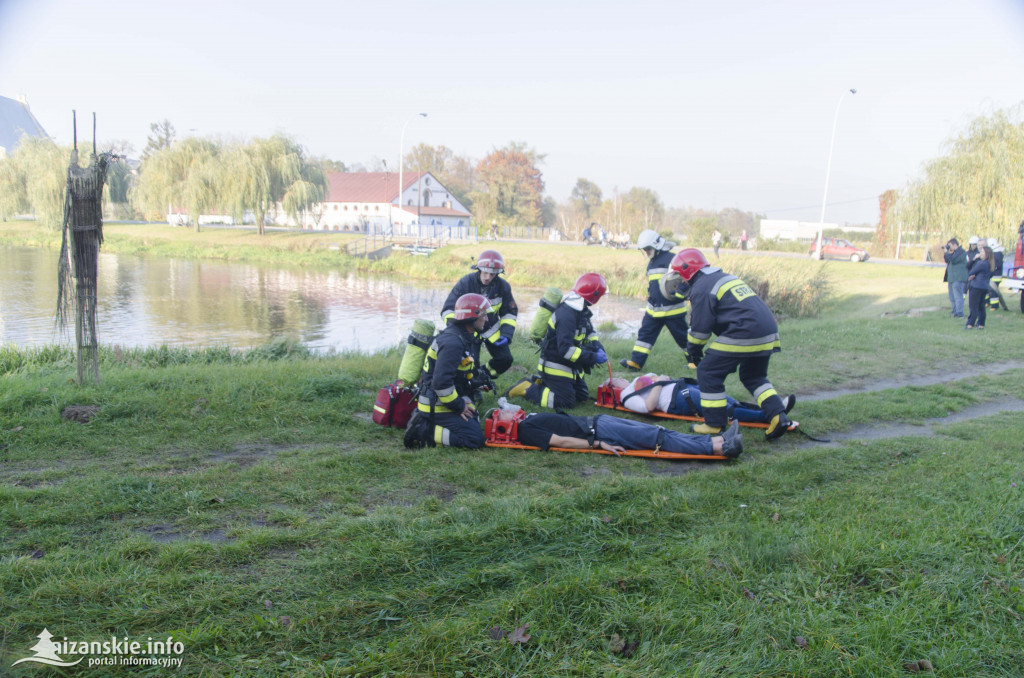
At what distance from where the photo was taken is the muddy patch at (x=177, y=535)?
12.9ft

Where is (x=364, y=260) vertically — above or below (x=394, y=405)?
above

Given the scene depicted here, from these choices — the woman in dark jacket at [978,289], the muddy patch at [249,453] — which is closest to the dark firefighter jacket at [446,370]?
the muddy patch at [249,453]

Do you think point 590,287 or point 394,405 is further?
point 590,287

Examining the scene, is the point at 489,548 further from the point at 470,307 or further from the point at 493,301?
the point at 493,301

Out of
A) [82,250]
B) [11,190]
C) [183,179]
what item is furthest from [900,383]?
[11,190]

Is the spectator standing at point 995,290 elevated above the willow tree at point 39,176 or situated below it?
below

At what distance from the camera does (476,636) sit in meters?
2.94

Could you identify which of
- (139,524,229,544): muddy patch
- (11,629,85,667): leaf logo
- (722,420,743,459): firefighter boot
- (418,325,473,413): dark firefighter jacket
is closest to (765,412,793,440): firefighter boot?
(722,420,743,459): firefighter boot

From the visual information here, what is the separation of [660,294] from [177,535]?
284 inches

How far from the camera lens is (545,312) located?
787 cm

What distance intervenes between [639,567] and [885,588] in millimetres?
1267

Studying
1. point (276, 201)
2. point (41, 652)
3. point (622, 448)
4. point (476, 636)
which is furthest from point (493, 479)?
point (276, 201)

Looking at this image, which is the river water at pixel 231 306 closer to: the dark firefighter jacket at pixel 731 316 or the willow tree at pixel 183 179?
the dark firefighter jacket at pixel 731 316

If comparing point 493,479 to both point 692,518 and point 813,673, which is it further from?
point 813,673
